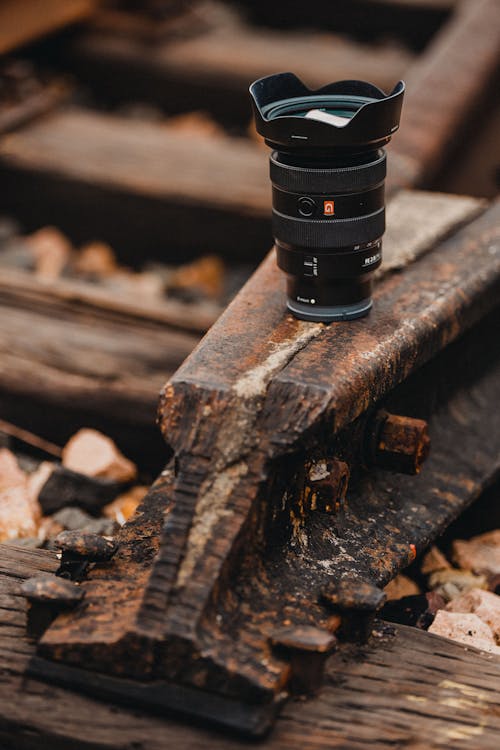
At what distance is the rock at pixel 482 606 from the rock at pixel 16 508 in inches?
43.5

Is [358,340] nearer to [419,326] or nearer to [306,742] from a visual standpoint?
[419,326]

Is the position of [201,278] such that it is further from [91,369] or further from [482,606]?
[482,606]

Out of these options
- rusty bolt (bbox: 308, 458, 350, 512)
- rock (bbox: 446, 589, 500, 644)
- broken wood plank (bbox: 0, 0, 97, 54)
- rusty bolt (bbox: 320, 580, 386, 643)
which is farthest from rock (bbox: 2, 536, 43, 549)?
broken wood plank (bbox: 0, 0, 97, 54)

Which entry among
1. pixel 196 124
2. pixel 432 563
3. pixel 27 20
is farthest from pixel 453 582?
pixel 27 20

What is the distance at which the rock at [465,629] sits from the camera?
2.30 m

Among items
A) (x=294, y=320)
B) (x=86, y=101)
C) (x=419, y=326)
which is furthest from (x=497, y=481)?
(x=86, y=101)

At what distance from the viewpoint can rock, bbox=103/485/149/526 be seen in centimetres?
297

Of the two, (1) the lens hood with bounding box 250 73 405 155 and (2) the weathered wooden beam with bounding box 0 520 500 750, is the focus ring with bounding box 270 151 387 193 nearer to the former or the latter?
(1) the lens hood with bounding box 250 73 405 155

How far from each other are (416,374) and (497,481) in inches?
20.1

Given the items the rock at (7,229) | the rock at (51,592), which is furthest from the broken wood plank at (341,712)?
the rock at (7,229)

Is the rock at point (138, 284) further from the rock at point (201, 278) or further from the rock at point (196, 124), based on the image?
the rock at point (196, 124)

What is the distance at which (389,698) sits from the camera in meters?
1.92

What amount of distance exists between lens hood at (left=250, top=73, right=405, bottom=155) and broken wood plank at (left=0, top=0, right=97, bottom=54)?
124 inches

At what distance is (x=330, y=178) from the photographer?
2.22m
